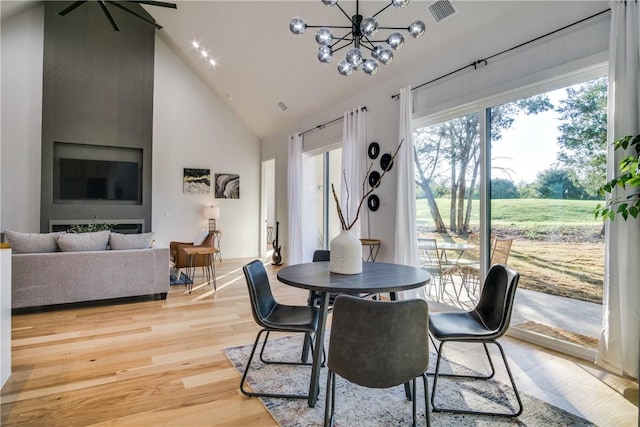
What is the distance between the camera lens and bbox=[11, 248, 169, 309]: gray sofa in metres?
3.71

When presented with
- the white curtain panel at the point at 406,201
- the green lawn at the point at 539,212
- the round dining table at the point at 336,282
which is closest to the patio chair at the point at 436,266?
the white curtain panel at the point at 406,201

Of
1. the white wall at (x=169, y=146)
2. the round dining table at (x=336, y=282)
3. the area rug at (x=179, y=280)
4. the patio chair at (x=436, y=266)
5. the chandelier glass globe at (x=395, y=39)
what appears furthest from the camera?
the white wall at (x=169, y=146)

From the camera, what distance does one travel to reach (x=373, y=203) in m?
4.78

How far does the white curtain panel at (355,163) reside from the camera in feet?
16.2

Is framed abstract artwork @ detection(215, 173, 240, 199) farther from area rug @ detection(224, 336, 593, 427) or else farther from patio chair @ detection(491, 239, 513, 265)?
patio chair @ detection(491, 239, 513, 265)

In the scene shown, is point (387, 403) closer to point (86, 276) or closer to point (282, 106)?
point (86, 276)

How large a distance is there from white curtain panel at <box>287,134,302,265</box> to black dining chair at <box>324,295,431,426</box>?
199 inches

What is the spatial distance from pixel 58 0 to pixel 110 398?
7.54 metres

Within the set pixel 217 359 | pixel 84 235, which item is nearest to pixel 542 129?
pixel 217 359

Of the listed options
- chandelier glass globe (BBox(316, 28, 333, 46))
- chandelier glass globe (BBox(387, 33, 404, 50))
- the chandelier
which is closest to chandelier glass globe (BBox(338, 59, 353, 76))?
the chandelier

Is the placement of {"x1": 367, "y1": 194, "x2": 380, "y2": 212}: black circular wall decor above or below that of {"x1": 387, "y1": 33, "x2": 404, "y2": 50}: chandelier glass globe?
below

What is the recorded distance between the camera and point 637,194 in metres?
2.12

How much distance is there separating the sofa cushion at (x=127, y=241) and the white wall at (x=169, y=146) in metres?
3.14

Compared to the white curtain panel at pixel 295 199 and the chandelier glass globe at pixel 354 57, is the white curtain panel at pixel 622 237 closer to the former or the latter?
the chandelier glass globe at pixel 354 57
